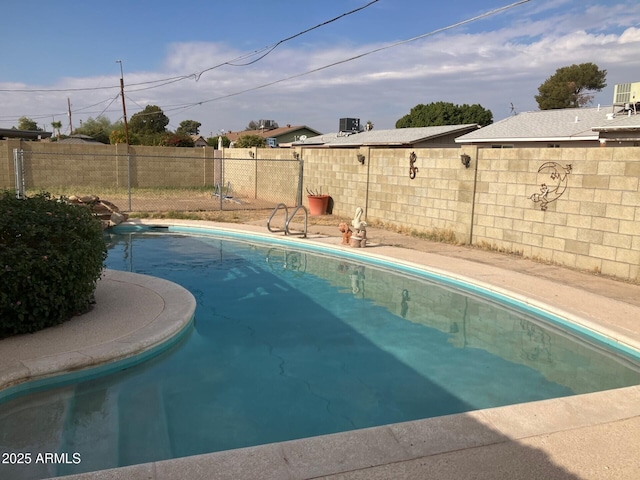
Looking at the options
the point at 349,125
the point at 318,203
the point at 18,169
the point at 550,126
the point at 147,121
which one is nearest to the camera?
the point at 18,169

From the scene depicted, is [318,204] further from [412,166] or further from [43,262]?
[43,262]

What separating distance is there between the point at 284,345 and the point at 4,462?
3.01 m

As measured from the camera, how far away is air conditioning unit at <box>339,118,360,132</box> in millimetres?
34250

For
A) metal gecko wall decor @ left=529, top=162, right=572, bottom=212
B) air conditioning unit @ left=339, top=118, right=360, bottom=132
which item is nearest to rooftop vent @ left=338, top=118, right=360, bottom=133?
air conditioning unit @ left=339, top=118, right=360, bottom=132

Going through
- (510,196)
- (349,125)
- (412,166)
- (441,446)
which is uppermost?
(349,125)

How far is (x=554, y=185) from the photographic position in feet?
29.5

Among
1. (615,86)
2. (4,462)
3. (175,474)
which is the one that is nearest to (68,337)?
(4,462)

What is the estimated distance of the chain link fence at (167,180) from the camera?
17.8 m

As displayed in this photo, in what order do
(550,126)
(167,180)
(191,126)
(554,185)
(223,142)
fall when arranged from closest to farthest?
(554,185), (550,126), (167,180), (223,142), (191,126)

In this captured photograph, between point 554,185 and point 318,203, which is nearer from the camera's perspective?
point 554,185

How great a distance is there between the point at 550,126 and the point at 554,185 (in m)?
12.9

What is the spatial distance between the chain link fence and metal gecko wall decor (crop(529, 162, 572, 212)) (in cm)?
898

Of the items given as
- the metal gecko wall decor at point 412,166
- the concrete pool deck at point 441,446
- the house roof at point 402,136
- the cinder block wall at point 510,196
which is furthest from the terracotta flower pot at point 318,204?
the concrete pool deck at point 441,446

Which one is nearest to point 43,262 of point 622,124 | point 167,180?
point 622,124
